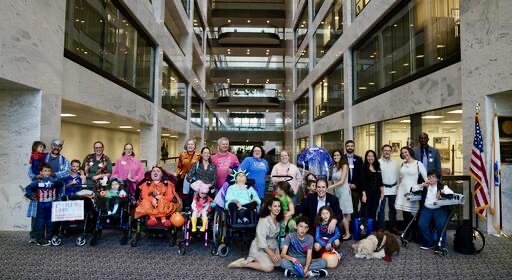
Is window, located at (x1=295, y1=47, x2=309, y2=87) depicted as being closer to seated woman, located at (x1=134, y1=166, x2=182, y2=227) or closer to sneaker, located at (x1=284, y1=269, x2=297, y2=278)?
seated woman, located at (x1=134, y1=166, x2=182, y2=227)

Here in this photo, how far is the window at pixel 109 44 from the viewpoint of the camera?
911 cm

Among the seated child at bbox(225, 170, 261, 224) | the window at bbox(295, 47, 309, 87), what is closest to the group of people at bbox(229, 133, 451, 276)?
the seated child at bbox(225, 170, 261, 224)

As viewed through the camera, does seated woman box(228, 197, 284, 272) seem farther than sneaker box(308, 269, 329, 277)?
Yes

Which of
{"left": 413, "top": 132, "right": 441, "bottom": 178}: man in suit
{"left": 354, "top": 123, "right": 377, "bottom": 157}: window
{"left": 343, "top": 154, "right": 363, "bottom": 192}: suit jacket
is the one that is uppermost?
{"left": 354, "top": 123, "right": 377, "bottom": 157}: window

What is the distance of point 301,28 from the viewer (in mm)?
29906

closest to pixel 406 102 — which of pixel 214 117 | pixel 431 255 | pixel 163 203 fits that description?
pixel 431 255

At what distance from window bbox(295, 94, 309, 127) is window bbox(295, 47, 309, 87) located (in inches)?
65.0

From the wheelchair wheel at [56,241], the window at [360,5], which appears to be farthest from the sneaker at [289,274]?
the window at [360,5]

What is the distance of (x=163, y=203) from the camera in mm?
6309

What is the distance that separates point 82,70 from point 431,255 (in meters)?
9.02

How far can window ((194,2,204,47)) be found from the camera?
27.5m

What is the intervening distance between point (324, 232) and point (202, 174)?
8.50 ft

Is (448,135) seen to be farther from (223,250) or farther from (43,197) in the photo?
(43,197)

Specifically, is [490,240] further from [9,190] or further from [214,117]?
[214,117]
